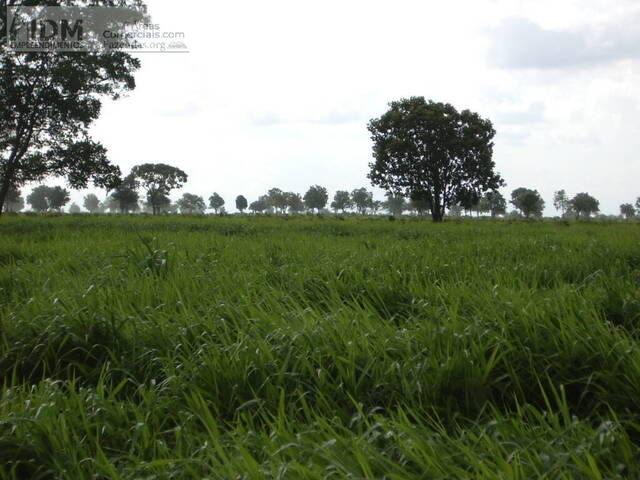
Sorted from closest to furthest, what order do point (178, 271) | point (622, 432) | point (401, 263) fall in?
1. point (622, 432)
2. point (178, 271)
3. point (401, 263)

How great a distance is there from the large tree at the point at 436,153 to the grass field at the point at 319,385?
103 ft

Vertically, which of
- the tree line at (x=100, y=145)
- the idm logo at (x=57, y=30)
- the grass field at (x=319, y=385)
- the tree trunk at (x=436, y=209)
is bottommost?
the grass field at (x=319, y=385)

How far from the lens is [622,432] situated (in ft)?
6.00

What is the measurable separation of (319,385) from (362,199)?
139m

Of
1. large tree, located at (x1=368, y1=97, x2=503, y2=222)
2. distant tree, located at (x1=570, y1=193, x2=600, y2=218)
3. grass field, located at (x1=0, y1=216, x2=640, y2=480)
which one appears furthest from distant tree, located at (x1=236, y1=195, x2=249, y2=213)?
grass field, located at (x1=0, y1=216, x2=640, y2=480)

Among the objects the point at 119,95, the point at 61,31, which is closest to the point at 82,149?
the point at 119,95

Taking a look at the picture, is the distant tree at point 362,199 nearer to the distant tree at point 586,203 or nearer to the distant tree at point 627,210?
the distant tree at point 586,203

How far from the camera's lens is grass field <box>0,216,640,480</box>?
70.4 inches

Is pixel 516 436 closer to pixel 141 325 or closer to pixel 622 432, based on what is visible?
pixel 622 432

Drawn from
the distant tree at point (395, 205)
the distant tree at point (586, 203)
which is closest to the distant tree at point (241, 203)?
the distant tree at point (395, 205)

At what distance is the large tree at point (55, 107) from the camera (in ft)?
61.2

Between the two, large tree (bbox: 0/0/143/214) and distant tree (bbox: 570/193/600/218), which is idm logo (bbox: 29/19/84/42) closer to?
large tree (bbox: 0/0/143/214)

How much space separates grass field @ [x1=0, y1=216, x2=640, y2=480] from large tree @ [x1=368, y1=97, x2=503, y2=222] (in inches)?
1231

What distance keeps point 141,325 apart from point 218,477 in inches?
75.0
